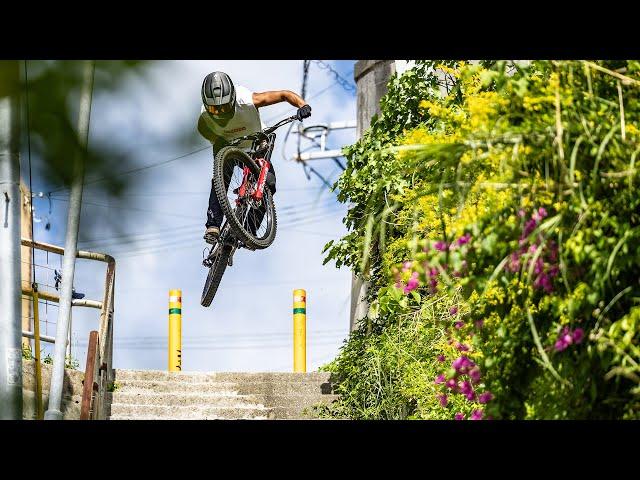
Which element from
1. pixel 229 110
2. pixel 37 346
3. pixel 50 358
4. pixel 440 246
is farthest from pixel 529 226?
pixel 50 358

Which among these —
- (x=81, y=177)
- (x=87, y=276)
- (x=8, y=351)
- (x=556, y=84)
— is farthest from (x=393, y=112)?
(x=81, y=177)

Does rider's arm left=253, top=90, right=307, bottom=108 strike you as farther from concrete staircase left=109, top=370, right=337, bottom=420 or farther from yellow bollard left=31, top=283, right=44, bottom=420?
yellow bollard left=31, top=283, right=44, bottom=420

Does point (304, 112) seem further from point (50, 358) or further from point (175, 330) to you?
point (50, 358)

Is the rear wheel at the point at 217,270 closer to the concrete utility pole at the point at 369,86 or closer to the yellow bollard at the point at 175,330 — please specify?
the yellow bollard at the point at 175,330

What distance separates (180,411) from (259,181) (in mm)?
1356

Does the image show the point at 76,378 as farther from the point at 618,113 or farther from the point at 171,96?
the point at 618,113

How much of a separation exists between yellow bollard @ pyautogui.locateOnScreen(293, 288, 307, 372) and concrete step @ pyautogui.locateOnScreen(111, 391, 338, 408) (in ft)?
0.86

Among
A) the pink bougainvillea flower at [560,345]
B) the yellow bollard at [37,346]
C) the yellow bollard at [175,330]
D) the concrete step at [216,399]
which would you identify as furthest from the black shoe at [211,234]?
the pink bougainvillea flower at [560,345]

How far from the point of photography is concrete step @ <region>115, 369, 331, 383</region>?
217 inches

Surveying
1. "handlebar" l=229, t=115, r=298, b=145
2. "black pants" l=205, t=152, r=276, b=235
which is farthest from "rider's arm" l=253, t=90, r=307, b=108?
"black pants" l=205, t=152, r=276, b=235

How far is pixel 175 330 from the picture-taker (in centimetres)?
537
